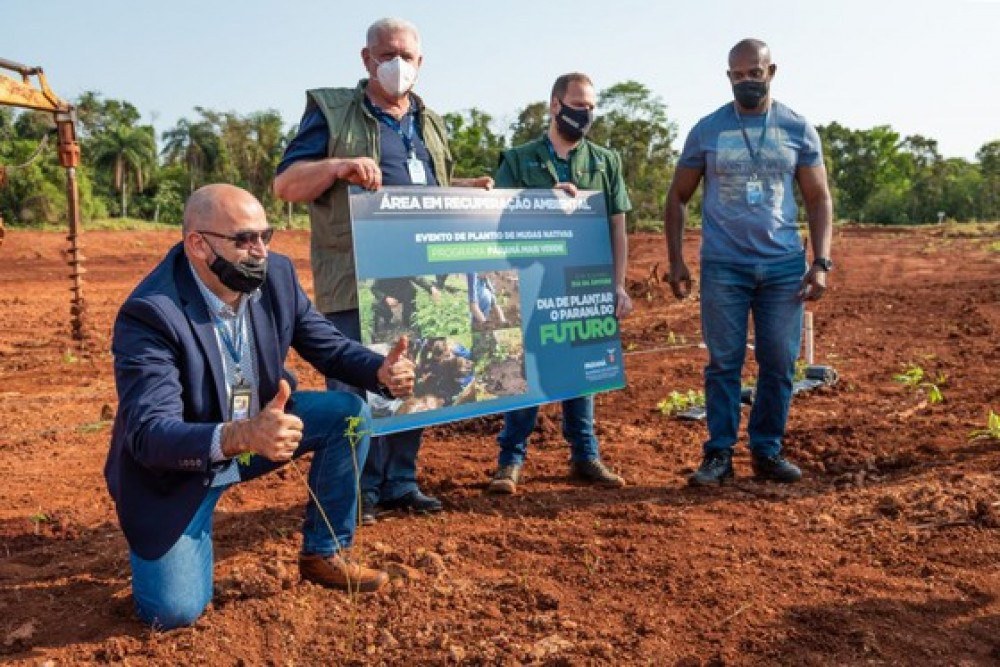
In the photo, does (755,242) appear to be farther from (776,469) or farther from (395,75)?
(395,75)

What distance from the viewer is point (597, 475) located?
184 inches

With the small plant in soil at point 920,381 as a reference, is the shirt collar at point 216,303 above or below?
above

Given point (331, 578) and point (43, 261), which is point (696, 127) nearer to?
point (331, 578)

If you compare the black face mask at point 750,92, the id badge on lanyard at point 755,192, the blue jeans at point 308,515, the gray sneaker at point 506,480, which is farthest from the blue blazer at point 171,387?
the black face mask at point 750,92

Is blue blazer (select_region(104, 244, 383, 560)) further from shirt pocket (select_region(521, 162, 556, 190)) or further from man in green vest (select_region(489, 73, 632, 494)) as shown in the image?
shirt pocket (select_region(521, 162, 556, 190))

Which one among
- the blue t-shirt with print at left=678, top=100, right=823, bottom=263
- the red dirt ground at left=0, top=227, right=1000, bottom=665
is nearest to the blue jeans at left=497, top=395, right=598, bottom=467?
the red dirt ground at left=0, top=227, right=1000, bottom=665

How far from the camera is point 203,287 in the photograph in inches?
118

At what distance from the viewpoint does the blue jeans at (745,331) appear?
4520mm

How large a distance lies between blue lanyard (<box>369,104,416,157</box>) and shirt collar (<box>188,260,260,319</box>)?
1264mm

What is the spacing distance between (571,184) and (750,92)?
98 cm

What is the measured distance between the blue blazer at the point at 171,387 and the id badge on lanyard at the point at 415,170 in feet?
3.31

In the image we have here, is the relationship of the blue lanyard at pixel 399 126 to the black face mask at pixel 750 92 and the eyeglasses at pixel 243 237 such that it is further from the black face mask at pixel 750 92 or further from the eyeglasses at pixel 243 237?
the black face mask at pixel 750 92

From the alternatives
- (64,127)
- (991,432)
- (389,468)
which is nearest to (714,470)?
(389,468)

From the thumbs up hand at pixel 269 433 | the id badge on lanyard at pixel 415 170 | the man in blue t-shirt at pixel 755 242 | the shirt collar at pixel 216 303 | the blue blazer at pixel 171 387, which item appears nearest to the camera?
the thumbs up hand at pixel 269 433
